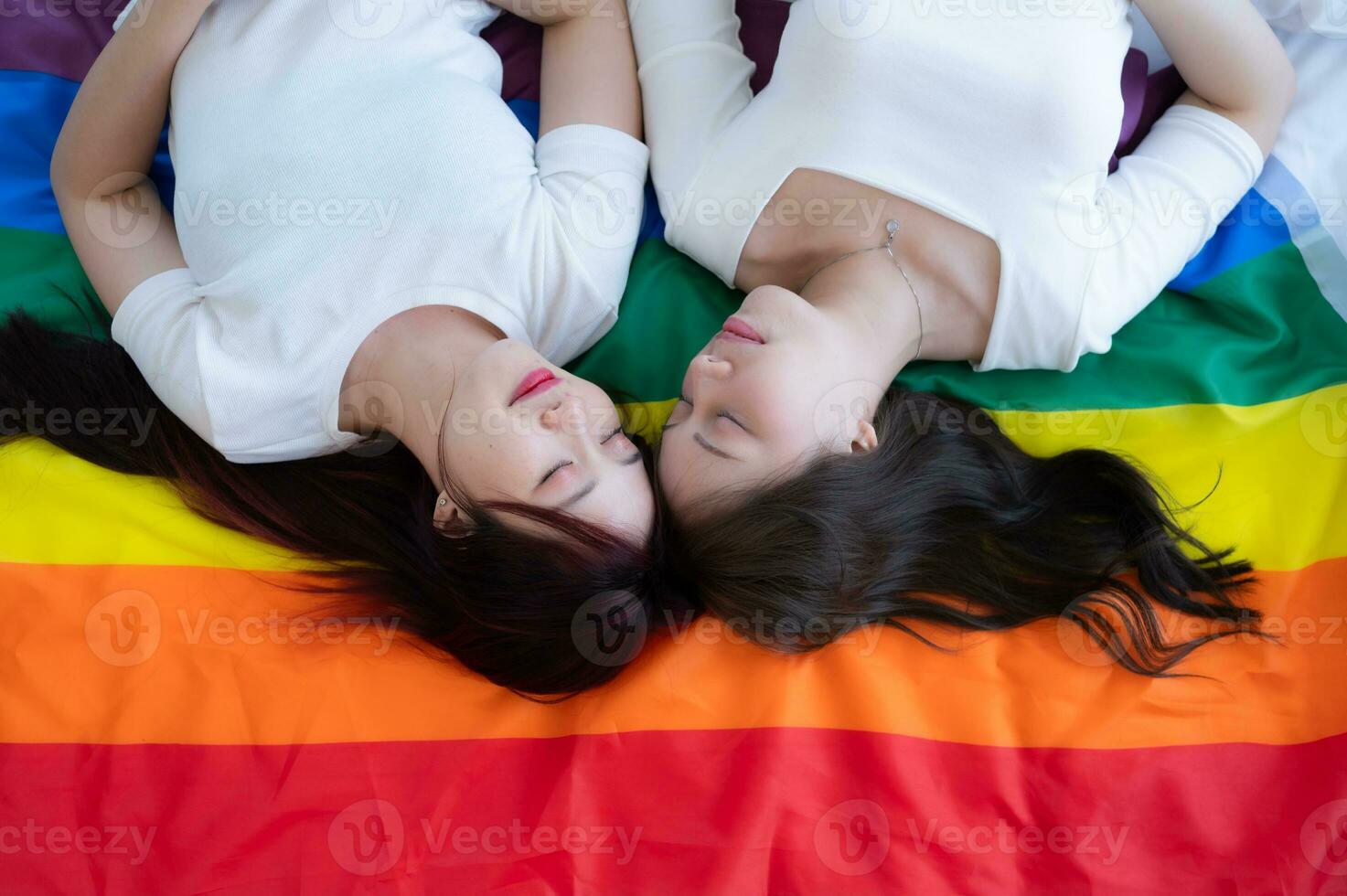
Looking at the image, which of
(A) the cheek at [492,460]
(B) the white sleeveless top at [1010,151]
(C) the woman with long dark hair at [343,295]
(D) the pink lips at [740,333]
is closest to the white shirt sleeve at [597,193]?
(C) the woman with long dark hair at [343,295]

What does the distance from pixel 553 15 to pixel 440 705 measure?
1059mm

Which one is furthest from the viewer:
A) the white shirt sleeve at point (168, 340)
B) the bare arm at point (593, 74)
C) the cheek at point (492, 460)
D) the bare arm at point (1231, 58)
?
the bare arm at point (593, 74)

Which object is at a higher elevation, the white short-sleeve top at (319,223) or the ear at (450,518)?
the white short-sleeve top at (319,223)

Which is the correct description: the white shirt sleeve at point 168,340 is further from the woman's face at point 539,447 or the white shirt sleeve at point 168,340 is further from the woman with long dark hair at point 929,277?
the woman with long dark hair at point 929,277

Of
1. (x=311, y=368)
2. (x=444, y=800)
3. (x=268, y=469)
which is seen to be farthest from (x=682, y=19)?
(x=444, y=800)

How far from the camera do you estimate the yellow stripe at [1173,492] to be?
4.30ft

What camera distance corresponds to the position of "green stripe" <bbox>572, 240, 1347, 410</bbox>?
1424 millimetres

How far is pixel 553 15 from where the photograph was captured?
1.52 meters

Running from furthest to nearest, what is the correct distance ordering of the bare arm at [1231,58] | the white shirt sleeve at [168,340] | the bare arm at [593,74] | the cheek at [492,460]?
the bare arm at [593,74]
the bare arm at [1231,58]
the white shirt sleeve at [168,340]
the cheek at [492,460]

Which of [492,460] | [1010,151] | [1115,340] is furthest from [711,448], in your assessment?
[1115,340]

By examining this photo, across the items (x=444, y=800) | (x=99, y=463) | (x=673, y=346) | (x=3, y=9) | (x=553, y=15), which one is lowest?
(x=444, y=800)

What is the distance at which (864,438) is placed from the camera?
126 cm

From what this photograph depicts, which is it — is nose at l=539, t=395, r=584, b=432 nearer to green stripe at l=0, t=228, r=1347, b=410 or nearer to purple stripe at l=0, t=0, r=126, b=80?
green stripe at l=0, t=228, r=1347, b=410

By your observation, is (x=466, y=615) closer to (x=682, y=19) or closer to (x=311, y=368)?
(x=311, y=368)
